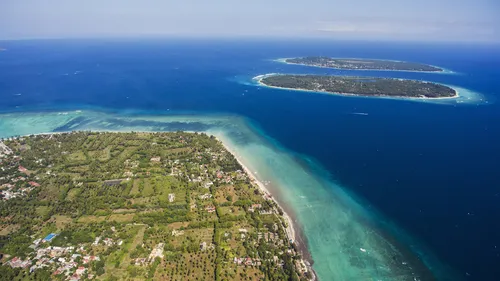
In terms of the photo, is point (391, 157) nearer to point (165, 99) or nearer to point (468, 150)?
point (468, 150)

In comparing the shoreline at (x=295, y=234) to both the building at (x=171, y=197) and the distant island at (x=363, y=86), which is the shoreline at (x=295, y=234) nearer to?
the building at (x=171, y=197)

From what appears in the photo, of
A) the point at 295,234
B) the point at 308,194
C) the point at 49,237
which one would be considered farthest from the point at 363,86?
the point at 49,237

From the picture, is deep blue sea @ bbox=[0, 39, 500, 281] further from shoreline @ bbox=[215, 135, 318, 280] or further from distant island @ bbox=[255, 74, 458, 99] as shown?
shoreline @ bbox=[215, 135, 318, 280]

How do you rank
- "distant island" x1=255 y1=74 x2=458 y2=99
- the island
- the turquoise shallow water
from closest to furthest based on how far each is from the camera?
the island, the turquoise shallow water, "distant island" x1=255 y1=74 x2=458 y2=99

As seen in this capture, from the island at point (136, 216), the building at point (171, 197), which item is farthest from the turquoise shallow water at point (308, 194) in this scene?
the building at point (171, 197)

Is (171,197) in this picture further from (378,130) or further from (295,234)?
(378,130)

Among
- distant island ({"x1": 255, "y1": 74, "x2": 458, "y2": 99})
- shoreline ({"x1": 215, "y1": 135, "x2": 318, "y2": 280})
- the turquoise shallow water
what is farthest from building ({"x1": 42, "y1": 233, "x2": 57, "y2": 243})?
distant island ({"x1": 255, "y1": 74, "x2": 458, "y2": 99})

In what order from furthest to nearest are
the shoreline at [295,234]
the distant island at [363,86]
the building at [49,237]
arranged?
the distant island at [363,86], the building at [49,237], the shoreline at [295,234]
